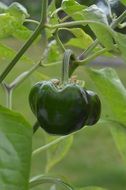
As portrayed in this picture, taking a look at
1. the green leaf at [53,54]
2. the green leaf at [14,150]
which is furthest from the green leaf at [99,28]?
the green leaf at [53,54]

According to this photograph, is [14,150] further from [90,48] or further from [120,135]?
[120,135]

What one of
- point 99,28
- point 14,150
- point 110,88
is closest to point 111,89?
point 110,88

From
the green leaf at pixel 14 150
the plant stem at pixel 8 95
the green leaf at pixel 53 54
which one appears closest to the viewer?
the green leaf at pixel 14 150

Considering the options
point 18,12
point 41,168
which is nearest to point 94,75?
point 18,12

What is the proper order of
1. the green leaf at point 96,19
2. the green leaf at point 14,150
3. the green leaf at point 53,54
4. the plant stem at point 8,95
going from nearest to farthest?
the green leaf at point 14,150
the green leaf at point 96,19
the plant stem at point 8,95
the green leaf at point 53,54

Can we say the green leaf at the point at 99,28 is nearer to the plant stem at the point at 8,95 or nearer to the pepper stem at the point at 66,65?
the pepper stem at the point at 66,65

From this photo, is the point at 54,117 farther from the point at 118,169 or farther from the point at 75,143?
the point at 75,143
